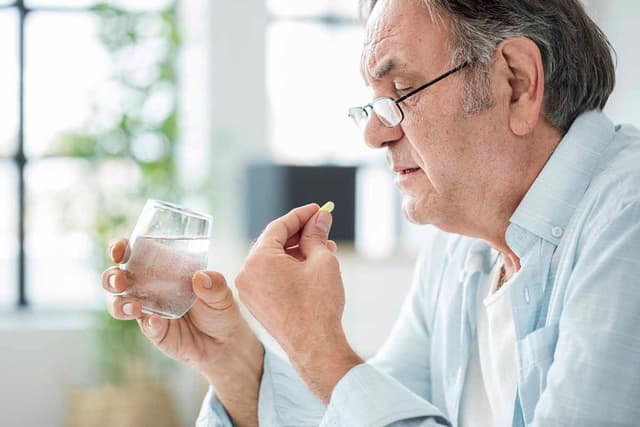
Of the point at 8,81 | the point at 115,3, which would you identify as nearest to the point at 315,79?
the point at 115,3

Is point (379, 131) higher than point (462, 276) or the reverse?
higher

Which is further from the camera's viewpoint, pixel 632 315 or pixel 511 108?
pixel 511 108

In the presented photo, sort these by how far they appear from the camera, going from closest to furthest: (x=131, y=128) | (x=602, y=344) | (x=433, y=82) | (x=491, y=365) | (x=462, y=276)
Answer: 1. (x=602, y=344)
2. (x=433, y=82)
3. (x=491, y=365)
4. (x=462, y=276)
5. (x=131, y=128)

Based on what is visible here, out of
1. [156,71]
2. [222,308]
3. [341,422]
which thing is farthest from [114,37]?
[341,422]

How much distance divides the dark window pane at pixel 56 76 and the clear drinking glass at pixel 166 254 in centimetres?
420

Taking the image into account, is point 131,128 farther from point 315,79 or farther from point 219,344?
point 219,344

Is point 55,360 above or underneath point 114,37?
underneath

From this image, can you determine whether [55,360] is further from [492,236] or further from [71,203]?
[492,236]

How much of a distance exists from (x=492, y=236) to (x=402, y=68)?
13.6 inches

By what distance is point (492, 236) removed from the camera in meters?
1.62

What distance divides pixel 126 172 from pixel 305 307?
384 cm

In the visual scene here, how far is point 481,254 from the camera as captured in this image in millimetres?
1806

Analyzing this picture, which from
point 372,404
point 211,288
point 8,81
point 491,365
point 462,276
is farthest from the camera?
point 8,81

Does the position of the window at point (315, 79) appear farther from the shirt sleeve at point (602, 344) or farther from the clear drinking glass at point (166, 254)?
the shirt sleeve at point (602, 344)
